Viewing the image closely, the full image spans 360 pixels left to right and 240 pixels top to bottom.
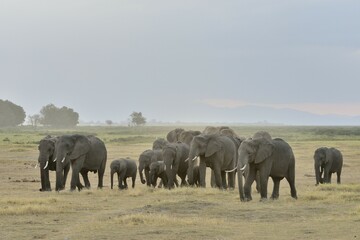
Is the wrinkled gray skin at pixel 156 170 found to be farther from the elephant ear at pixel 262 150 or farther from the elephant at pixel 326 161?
the elephant ear at pixel 262 150

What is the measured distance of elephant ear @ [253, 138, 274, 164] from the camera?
23.3 m

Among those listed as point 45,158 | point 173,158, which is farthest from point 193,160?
point 45,158

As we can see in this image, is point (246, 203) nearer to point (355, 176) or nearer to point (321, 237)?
point (321, 237)

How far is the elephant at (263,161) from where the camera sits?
75.9 ft

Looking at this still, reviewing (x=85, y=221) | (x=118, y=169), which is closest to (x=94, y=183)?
(x=118, y=169)

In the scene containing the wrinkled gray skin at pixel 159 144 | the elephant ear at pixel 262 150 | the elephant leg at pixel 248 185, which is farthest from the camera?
the wrinkled gray skin at pixel 159 144

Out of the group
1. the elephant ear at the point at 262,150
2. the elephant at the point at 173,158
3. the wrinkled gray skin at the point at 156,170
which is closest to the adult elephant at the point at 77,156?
the wrinkled gray skin at the point at 156,170

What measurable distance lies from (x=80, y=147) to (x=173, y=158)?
4.04 metres

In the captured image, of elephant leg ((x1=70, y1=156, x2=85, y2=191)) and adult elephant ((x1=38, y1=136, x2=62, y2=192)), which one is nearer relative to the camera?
elephant leg ((x1=70, y1=156, x2=85, y2=191))

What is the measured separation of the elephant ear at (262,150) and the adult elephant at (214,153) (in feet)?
15.8

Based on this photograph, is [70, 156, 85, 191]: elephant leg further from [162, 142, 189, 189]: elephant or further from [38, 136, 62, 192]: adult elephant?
[162, 142, 189, 189]: elephant

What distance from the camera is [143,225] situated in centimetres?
1780

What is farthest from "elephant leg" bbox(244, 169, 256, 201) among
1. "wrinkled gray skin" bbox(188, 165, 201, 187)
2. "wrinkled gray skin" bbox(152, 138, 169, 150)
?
"wrinkled gray skin" bbox(152, 138, 169, 150)

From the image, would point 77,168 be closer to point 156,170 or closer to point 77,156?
point 77,156
